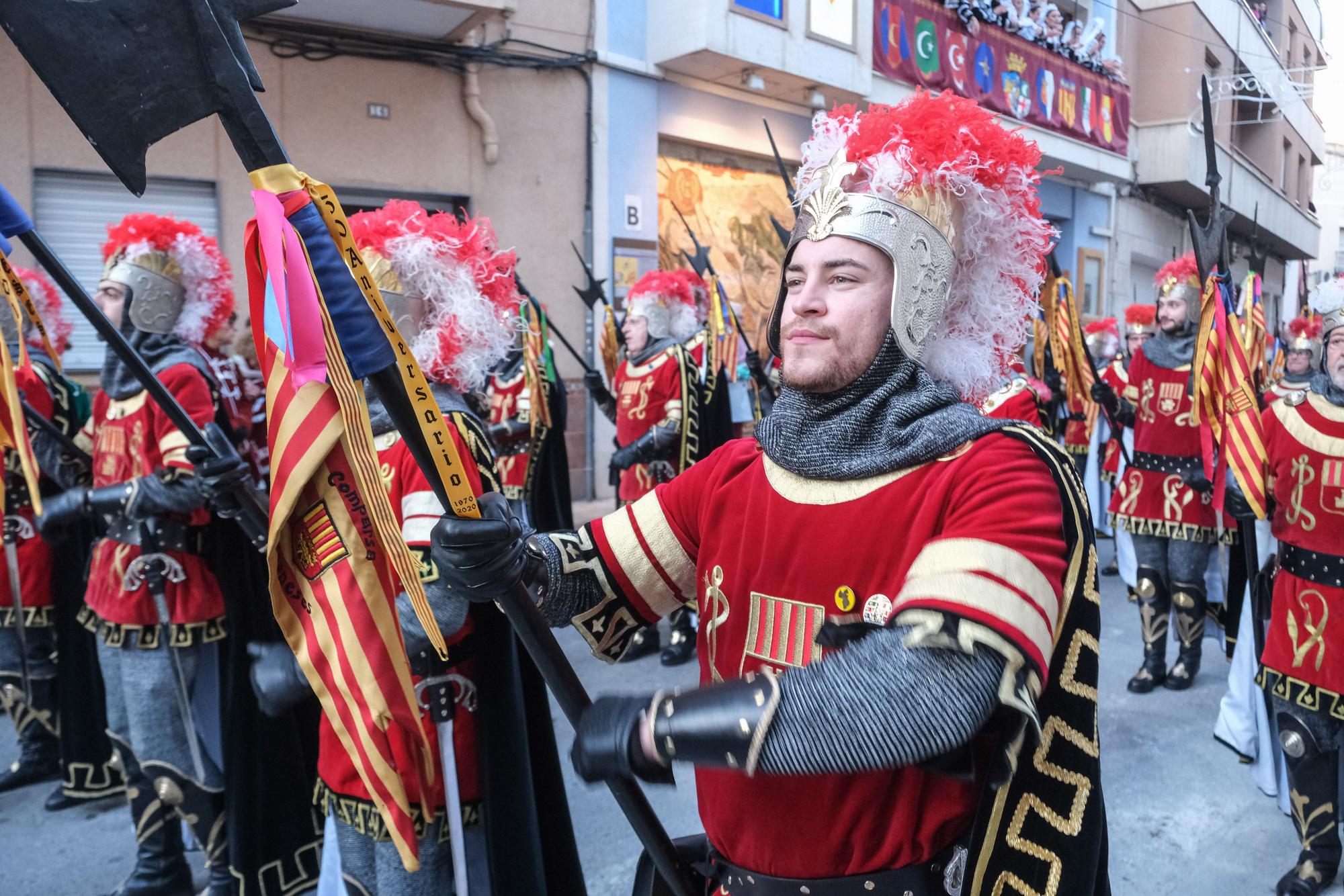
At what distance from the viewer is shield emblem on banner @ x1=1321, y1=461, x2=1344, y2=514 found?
329 centimetres

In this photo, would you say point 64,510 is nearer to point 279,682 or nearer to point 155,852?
point 155,852

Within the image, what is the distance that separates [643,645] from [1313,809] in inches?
144

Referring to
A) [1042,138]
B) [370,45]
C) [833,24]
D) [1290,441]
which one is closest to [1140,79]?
[1042,138]

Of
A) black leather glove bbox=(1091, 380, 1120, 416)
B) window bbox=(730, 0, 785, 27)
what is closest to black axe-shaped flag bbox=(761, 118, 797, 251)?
black leather glove bbox=(1091, 380, 1120, 416)

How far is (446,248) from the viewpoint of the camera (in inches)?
114

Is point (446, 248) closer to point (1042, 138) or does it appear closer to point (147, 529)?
point (147, 529)

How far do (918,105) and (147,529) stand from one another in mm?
2946

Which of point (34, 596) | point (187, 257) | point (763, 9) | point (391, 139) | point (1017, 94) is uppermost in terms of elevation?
point (1017, 94)


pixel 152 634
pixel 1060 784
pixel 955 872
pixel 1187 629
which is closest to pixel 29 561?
pixel 152 634

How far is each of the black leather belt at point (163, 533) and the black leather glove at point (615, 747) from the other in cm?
258

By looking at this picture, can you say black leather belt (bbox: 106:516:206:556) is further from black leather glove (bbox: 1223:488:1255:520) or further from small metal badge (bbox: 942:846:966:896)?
black leather glove (bbox: 1223:488:1255:520)

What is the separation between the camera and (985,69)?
1455 centimetres

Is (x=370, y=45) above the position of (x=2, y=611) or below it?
above

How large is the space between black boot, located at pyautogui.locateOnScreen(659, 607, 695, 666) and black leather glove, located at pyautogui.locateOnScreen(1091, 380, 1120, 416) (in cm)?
326
